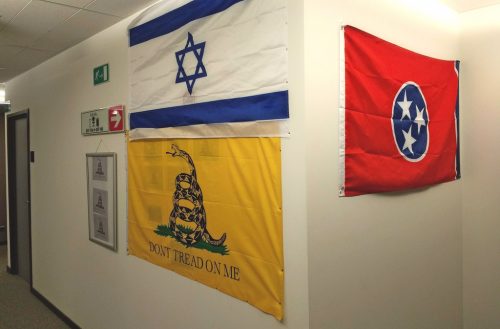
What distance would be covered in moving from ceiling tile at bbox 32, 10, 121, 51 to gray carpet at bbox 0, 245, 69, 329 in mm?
2575

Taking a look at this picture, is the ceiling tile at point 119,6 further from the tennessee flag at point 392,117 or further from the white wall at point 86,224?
the tennessee flag at point 392,117

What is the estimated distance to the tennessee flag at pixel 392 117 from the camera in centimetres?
157

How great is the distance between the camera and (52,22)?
2424 mm

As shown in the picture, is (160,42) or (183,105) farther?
(160,42)

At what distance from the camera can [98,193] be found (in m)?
2.66

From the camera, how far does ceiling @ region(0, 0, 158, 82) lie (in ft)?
6.97

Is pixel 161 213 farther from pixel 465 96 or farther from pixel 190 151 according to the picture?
pixel 465 96

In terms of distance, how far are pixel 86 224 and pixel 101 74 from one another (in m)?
1.26

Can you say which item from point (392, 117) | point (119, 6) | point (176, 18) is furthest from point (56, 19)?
point (392, 117)

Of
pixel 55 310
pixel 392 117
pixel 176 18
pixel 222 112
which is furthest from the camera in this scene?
pixel 55 310

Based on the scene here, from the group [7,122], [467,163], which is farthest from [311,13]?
[7,122]

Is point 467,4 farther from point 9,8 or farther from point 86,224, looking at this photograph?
point 86,224

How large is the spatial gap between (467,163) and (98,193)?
9.33 feet

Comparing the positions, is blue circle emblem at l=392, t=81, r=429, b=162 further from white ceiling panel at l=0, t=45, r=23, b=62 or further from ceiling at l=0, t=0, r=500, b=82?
white ceiling panel at l=0, t=45, r=23, b=62
